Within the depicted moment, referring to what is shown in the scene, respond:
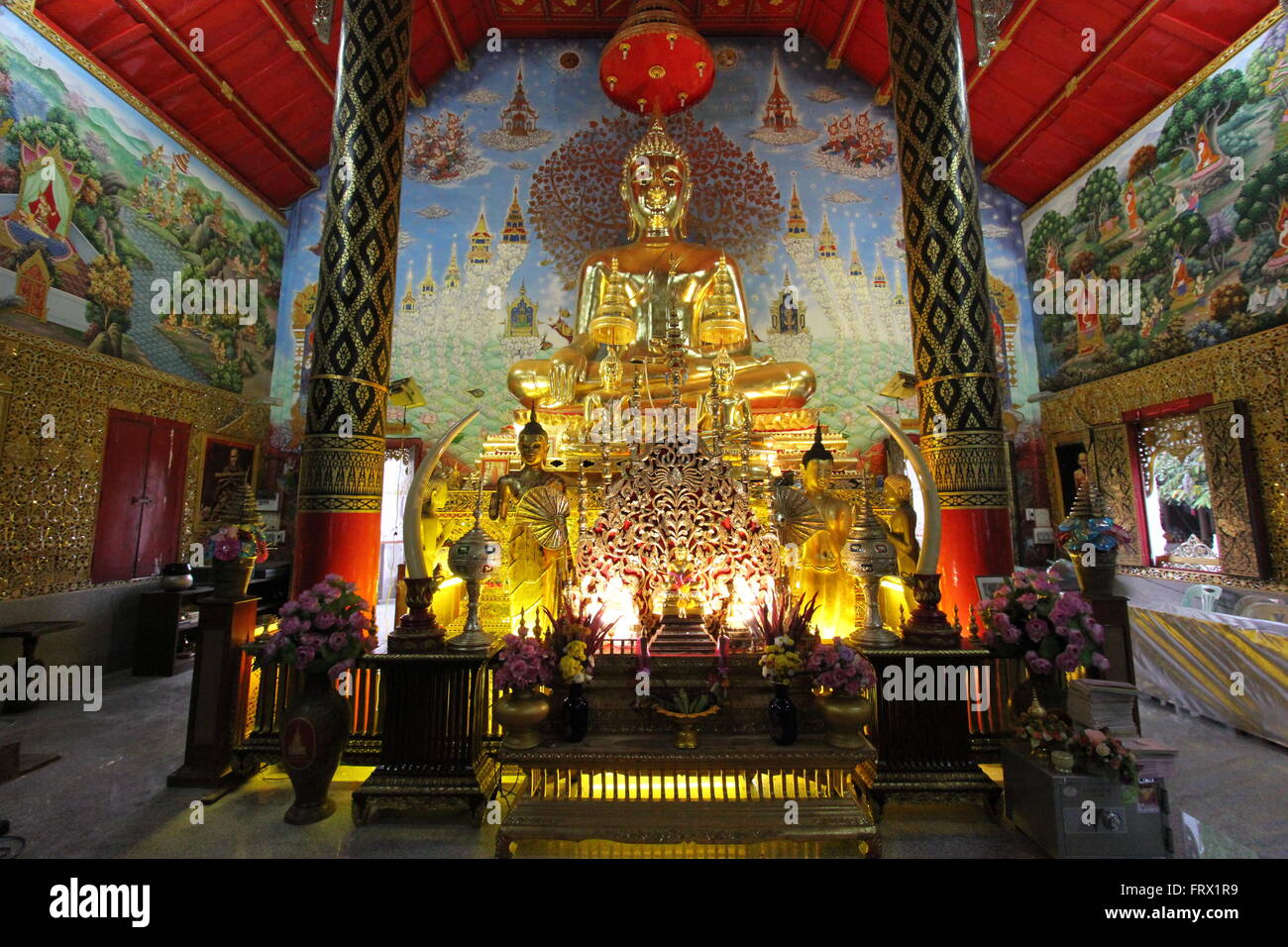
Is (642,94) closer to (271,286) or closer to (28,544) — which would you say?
(271,286)

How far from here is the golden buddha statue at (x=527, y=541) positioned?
3.57m

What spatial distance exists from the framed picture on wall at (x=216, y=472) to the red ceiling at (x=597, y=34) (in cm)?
326

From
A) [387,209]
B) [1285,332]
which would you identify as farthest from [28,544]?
[1285,332]

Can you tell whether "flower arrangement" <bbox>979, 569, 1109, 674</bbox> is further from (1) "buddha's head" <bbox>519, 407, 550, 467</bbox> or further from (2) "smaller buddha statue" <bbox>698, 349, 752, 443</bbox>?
(1) "buddha's head" <bbox>519, 407, 550, 467</bbox>

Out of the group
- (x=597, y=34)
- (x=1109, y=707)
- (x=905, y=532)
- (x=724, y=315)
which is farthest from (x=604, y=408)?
(x=597, y=34)

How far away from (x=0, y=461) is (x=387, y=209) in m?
3.59

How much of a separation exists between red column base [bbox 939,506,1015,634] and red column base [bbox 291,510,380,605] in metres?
3.44

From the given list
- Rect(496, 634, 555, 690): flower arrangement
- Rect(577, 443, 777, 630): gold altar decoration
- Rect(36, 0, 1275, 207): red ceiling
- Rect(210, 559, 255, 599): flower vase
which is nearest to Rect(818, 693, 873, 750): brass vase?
Rect(577, 443, 777, 630): gold altar decoration

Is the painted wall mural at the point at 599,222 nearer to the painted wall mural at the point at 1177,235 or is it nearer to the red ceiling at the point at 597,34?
the red ceiling at the point at 597,34

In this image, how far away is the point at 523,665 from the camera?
2369 mm

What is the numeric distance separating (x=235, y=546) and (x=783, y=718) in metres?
2.79

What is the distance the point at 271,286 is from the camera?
Answer: 7195 mm

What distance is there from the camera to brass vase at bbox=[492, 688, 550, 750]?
2.34 m

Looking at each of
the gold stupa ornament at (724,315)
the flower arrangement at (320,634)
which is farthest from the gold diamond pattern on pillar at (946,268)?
the flower arrangement at (320,634)
